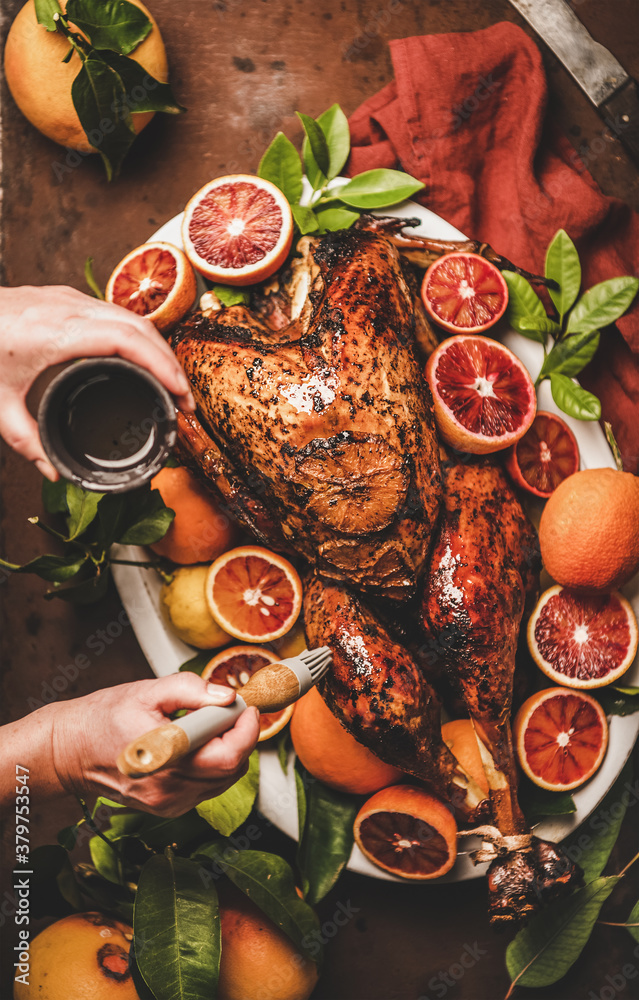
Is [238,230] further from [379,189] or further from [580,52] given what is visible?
[580,52]

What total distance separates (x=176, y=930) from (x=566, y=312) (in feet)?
7.07

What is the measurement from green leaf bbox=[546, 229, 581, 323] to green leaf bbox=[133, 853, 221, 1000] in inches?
79.7

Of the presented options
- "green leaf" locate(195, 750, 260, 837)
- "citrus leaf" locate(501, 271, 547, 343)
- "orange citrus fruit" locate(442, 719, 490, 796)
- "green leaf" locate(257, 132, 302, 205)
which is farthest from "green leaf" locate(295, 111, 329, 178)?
"green leaf" locate(195, 750, 260, 837)

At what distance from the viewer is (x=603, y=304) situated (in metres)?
2.15

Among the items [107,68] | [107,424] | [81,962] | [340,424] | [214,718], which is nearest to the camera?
[214,718]

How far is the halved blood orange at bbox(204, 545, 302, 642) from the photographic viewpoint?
2041mm

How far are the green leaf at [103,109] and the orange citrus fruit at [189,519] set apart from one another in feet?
3.59

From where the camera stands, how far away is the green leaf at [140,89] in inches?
81.6

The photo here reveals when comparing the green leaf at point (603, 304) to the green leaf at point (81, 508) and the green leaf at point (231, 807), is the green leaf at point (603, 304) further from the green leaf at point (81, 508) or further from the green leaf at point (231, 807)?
the green leaf at point (231, 807)

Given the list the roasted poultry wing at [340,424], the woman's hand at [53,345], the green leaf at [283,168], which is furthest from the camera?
the green leaf at [283,168]

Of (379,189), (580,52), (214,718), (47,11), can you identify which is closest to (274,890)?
(214,718)

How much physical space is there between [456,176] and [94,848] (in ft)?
8.04

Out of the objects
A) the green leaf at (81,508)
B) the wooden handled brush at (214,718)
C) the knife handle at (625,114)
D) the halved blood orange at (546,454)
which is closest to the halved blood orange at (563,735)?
the halved blood orange at (546,454)

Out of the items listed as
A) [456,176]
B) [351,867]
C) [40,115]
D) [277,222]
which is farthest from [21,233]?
→ [351,867]
